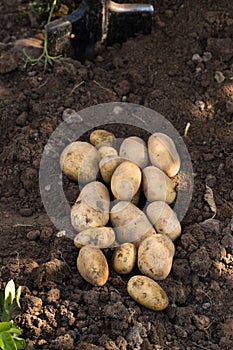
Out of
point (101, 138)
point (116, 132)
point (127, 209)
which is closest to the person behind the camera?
point (127, 209)

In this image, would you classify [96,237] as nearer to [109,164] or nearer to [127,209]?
[127,209]

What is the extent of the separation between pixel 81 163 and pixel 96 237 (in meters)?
0.35

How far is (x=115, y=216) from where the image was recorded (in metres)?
2.29

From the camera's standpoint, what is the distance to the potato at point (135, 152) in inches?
96.0

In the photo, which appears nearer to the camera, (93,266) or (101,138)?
(93,266)

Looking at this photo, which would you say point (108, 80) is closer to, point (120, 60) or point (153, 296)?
point (120, 60)

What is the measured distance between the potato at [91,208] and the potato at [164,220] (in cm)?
16

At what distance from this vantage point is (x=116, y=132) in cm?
266

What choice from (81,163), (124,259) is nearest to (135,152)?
(81,163)

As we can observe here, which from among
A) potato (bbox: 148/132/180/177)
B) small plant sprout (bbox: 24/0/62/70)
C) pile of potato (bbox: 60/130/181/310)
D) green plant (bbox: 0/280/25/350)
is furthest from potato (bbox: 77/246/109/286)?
small plant sprout (bbox: 24/0/62/70)

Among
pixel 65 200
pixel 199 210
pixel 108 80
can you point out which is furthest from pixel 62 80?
pixel 199 210

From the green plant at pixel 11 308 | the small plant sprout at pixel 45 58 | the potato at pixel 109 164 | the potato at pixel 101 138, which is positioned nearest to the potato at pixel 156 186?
the potato at pixel 109 164

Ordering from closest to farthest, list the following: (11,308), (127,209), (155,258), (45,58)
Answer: (11,308), (155,258), (127,209), (45,58)

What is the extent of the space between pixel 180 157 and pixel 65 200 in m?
0.51
